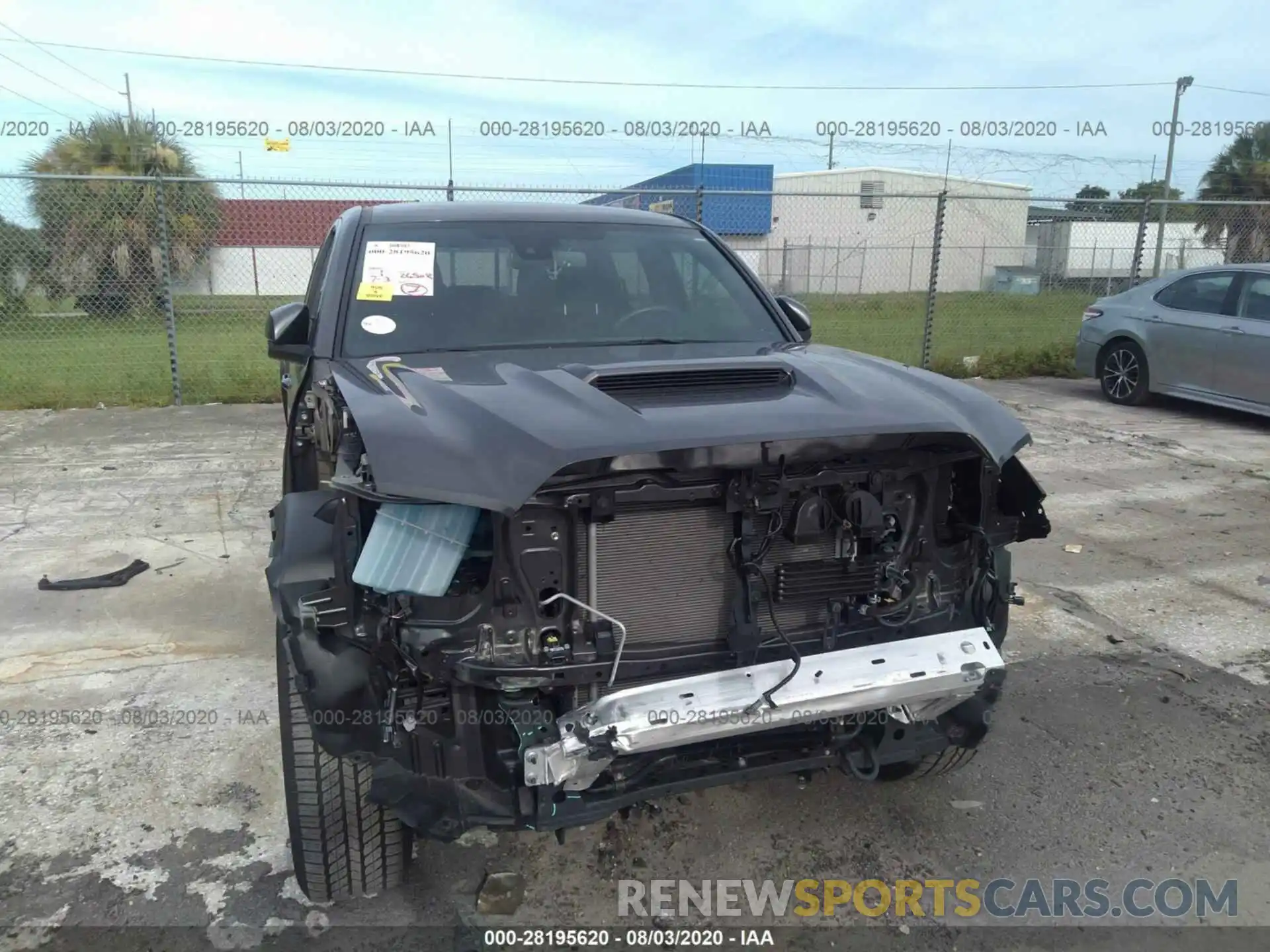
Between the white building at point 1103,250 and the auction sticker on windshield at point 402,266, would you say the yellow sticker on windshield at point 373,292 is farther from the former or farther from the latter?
the white building at point 1103,250

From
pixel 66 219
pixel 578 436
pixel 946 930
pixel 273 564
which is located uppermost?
pixel 66 219

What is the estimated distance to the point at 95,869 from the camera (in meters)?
2.66

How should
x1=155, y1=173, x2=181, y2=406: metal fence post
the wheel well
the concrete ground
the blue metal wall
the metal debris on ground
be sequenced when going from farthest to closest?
the blue metal wall → the wheel well → x1=155, y1=173, x2=181, y2=406: metal fence post → the metal debris on ground → the concrete ground

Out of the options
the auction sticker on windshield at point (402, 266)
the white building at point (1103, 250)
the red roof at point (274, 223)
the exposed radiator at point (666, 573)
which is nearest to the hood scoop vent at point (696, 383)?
the exposed radiator at point (666, 573)

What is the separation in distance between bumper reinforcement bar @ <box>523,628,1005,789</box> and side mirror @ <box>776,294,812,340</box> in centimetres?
167

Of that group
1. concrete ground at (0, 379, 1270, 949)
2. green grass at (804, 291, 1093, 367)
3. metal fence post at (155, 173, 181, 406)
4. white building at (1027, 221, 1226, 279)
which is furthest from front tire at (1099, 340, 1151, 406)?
metal fence post at (155, 173, 181, 406)

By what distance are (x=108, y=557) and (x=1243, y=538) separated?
21.7 feet

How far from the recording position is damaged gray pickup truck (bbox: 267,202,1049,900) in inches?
82.5

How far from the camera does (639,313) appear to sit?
3.57 metres

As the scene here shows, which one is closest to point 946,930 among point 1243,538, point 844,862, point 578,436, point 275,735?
point 844,862

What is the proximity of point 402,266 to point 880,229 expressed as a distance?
3462 cm

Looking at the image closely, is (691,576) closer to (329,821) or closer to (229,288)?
(329,821)

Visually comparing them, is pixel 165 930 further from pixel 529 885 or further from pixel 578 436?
pixel 578 436

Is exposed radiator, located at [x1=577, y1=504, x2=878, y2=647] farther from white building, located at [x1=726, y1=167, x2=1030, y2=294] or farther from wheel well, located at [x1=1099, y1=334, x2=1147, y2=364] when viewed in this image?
white building, located at [x1=726, y1=167, x2=1030, y2=294]
